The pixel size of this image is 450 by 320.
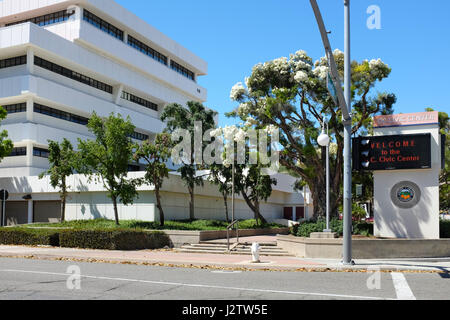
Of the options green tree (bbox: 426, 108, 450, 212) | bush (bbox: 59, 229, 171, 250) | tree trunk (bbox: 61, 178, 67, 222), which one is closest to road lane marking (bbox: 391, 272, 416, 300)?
bush (bbox: 59, 229, 171, 250)

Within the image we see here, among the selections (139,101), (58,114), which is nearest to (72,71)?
(58,114)

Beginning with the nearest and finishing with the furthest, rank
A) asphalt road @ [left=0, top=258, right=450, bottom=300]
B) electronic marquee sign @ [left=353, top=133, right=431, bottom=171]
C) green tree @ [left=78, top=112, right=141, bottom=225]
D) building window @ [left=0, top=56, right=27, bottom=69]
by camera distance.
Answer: asphalt road @ [left=0, top=258, right=450, bottom=300]
electronic marquee sign @ [left=353, top=133, right=431, bottom=171]
green tree @ [left=78, top=112, right=141, bottom=225]
building window @ [left=0, top=56, right=27, bottom=69]

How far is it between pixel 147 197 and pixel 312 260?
16.2 meters

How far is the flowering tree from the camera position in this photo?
2388cm

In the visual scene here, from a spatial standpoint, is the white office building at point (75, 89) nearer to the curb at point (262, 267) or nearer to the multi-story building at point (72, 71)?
the multi-story building at point (72, 71)

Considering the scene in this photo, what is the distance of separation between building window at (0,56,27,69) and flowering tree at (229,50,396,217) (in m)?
23.7

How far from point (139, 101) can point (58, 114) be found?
510 inches

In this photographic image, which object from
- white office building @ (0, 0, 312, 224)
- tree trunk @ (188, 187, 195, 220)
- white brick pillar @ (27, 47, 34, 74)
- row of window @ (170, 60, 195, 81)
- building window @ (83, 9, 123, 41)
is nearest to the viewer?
tree trunk @ (188, 187, 195, 220)

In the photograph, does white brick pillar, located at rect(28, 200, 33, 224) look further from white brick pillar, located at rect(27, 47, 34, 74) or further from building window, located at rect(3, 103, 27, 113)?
white brick pillar, located at rect(27, 47, 34, 74)

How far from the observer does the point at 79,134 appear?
43.6 metres

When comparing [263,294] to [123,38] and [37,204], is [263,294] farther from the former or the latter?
[123,38]

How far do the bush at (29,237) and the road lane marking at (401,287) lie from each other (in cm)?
1617

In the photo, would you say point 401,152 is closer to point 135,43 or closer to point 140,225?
point 140,225

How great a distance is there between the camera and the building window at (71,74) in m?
41.3
